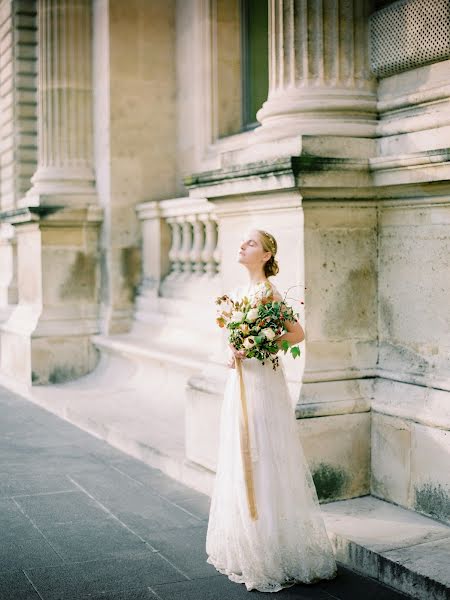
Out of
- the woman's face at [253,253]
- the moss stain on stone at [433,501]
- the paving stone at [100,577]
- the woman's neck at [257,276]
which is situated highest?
the woman's face at [253,253]

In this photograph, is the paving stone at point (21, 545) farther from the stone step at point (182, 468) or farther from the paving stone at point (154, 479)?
the stone step at point (182, 468)

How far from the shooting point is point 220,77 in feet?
33.6

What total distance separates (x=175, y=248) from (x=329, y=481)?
193 inches

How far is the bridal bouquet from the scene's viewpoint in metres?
4.84

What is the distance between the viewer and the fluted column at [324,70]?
611 centimetres

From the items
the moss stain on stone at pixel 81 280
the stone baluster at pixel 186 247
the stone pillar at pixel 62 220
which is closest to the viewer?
the stone baluster at pixel 186 247

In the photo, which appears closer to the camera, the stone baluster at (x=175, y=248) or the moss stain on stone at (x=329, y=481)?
the moss stain on stone at (x=329, y=481)

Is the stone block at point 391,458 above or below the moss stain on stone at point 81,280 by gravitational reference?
below

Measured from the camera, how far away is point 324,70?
616 cm

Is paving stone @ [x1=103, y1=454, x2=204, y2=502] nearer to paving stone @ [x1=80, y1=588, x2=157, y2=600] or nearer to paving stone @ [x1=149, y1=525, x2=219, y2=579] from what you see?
paving stone @ [x1=149, y1=525, x2=219, y2=579]

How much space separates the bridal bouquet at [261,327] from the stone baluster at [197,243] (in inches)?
189

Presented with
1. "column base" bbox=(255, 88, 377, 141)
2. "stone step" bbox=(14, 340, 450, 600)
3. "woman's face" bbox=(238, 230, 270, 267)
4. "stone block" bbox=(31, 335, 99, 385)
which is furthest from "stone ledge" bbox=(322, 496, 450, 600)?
"stone block" bbox=(31, 335, 99, 385)

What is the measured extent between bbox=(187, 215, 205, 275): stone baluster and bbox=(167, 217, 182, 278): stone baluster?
0.38 meters

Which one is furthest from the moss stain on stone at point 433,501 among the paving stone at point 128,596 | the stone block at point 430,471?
the paving stone at point 128,596
